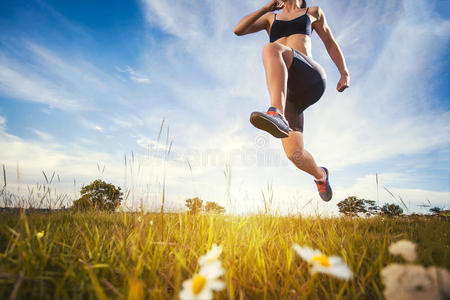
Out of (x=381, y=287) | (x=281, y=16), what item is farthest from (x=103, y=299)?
(x=281, y=16)

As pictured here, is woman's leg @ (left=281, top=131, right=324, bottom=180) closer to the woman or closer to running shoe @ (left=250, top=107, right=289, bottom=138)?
the woman

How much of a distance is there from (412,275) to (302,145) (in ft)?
9.83

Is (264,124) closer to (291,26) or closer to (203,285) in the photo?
(203,285)

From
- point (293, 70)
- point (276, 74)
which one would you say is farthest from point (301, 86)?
point (276, 74)

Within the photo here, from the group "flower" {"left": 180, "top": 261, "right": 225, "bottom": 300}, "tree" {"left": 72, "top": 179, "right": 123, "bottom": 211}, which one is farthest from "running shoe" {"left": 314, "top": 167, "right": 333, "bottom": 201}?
"flower" {"left": 180, "top": 261, "right": 225, "bottom": 300}

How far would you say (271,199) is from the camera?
81.4 inches

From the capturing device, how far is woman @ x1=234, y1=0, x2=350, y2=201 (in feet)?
8.11

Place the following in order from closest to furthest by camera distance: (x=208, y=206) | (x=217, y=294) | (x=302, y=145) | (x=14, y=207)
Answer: (x=217, y=294)
(x=208, y=206)
(x=14, y=207)
(x=302, y=145)

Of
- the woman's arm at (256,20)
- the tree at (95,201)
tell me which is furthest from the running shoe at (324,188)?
the tree at (95,201)

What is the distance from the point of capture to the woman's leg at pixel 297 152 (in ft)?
11.0

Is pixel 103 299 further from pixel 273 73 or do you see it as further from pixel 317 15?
pixel 317 15

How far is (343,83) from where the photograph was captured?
354cm

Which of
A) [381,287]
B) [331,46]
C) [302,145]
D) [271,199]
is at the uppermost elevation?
[331,46]

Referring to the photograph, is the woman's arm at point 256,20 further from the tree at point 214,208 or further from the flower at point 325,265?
the flower at point 325,265
